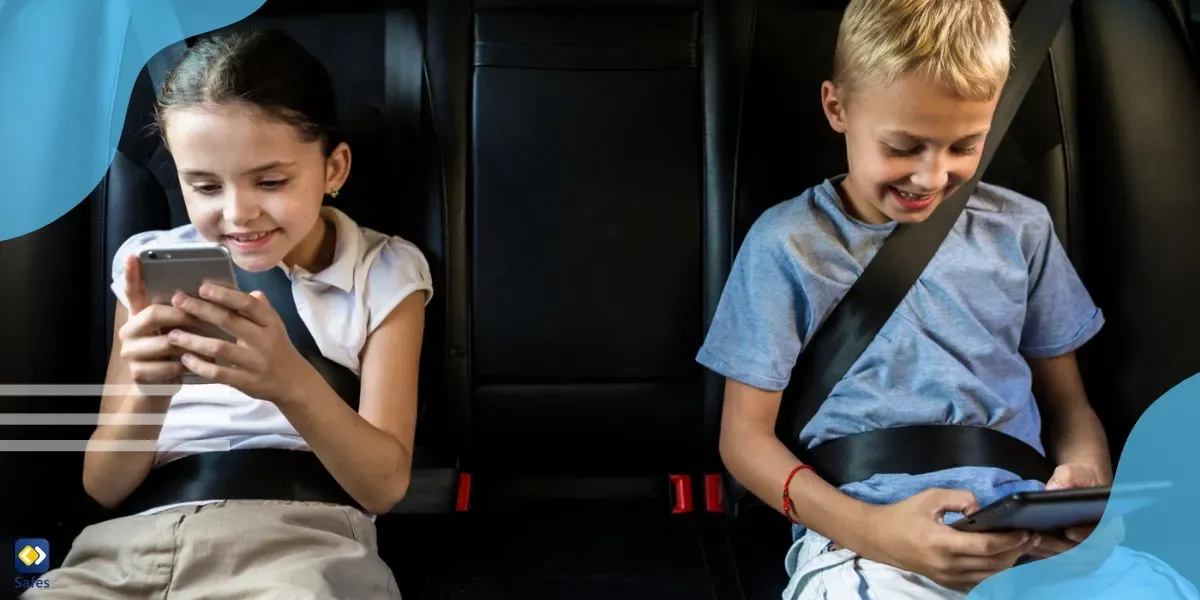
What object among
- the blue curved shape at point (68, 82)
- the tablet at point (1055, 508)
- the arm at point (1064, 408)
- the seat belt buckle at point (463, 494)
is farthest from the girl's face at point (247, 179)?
the arm at point (1064, 408)

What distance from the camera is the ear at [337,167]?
45.9 inches

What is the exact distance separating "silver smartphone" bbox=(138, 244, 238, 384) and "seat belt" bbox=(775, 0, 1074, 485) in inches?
24.6

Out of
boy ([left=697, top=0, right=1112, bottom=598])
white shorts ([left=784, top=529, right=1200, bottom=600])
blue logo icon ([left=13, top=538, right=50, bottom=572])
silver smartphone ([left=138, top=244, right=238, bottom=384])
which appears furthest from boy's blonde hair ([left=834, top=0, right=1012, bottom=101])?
blue logo icon ([left=13, top=538, right=50, bottom=572])

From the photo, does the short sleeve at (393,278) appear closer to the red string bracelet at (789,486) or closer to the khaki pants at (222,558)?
the khaki pants at (222,558)

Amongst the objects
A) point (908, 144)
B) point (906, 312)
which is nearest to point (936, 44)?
point (908, 144)

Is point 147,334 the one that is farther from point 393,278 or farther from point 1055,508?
point 1055,508

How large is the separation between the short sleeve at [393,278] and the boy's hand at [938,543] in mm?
551

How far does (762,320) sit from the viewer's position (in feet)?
3.94

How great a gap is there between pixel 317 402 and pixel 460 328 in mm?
321

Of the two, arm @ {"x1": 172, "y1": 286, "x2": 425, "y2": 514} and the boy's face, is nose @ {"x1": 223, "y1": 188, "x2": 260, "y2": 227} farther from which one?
the boy's face

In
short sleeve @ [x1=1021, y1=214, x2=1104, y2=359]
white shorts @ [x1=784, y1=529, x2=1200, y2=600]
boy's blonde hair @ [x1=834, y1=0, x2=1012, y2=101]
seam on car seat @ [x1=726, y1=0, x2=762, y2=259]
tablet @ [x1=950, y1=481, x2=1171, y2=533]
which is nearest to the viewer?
tablet @ [x1=950, y1=481, x2=1171, y2=533]

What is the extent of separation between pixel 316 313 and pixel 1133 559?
33.8 inches

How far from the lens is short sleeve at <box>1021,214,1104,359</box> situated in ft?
3.99

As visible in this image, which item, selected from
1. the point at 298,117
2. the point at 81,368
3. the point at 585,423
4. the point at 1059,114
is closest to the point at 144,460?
the point at 81,368
